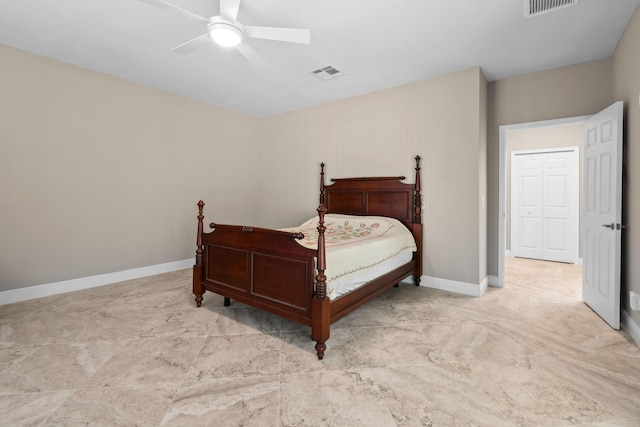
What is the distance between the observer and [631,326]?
2.52m

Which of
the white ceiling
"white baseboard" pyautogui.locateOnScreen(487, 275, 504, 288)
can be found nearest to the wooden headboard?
"white baseboard" pyautogui.locateOnScreen(487, 275, 504, 288)

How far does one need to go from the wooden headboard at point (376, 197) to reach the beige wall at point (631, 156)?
191 centimetres

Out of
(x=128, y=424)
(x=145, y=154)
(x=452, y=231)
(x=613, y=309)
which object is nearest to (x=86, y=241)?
(x=145, y=154)

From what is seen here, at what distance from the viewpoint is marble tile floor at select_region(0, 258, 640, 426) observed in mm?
1617

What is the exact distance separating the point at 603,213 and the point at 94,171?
18.4 ft

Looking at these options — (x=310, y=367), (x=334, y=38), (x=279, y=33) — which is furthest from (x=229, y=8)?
(x=310, y=367)

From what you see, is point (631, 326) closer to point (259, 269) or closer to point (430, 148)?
point (430, 148)

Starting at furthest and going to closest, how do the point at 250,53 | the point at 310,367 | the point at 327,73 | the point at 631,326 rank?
the point at 327,73
the point at 250,53
the point at 631,326
the point at 310,367

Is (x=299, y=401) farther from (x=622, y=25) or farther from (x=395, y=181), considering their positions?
(x=622, y=25)

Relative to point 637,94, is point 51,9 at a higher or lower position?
higher

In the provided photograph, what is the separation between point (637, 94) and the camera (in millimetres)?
2498

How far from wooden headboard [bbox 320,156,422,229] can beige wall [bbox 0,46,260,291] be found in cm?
200

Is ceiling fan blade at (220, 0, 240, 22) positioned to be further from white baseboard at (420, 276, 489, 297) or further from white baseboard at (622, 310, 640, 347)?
white baseboard at (622, 310, 640, 347)

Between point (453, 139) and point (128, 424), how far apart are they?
3.91 m
